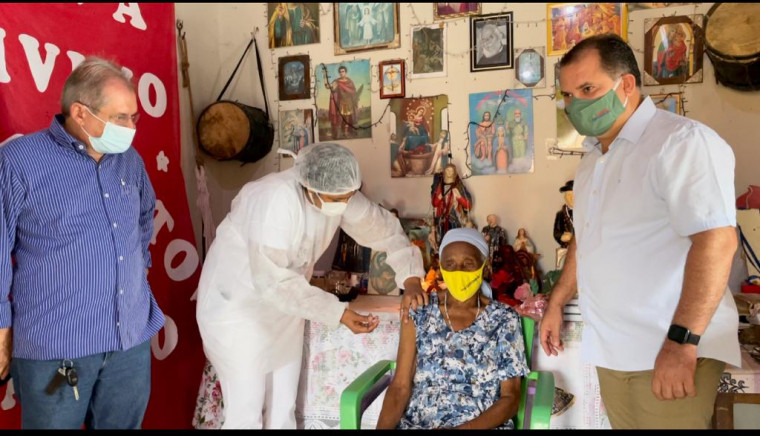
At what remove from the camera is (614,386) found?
6.10ft

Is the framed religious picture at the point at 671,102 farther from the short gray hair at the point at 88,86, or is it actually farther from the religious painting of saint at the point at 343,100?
the short gray hair at the point at 88,86

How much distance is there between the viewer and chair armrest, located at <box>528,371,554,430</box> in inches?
75.0

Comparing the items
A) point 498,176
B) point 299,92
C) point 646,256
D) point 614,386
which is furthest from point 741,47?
point 299,92

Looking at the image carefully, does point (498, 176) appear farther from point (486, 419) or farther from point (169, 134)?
point (169, 134)

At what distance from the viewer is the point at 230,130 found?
3.48 m

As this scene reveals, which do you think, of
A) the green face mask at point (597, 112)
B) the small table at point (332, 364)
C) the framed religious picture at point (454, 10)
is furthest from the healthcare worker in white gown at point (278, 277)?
the framed religious picture at point (454, 10)

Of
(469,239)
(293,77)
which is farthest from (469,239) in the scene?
(293,77)

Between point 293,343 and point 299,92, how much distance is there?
1749 millimetres

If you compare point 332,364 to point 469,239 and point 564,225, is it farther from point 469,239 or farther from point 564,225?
point 564,225

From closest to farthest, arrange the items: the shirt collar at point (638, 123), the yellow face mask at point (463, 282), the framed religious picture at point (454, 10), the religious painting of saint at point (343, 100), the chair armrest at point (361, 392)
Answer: the shirt collar at point (638, 123) < the chair armrest at point (361, 392) < the yellow face mask at point (463, 282) < the framed religious picture at point (454, 10) < the religious painting of saint at point (343, 100)

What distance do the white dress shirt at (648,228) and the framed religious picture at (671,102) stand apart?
144cm

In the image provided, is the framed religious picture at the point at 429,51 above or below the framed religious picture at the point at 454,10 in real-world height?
below

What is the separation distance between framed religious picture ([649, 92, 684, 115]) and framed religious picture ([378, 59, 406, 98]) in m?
1.46

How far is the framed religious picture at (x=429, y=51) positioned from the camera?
134 inches
